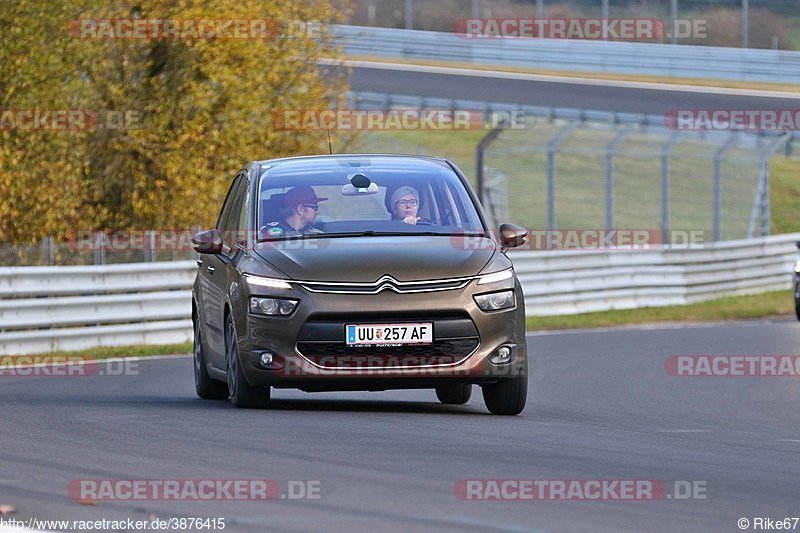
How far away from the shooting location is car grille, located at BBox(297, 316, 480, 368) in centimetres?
977

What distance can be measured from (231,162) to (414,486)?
60.0 ft

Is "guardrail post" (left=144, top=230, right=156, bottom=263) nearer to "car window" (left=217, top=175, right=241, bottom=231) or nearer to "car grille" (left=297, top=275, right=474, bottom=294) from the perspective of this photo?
"car window" (left=217, top=175, right=241, bottom=231)

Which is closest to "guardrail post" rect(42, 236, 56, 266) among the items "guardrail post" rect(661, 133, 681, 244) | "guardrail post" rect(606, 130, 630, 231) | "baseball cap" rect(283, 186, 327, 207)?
"baseball cap" rect(283, 186, 327, 207)

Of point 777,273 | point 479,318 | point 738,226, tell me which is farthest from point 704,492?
point 738,226

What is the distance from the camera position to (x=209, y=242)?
1110cm

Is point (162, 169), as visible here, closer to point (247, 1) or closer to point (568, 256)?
point (247, 1)

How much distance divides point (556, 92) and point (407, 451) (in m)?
34.9

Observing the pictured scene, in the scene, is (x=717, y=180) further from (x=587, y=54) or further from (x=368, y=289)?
(x=368, y=289)

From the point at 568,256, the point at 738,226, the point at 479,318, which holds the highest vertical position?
the point at 479,318

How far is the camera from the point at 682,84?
144ft

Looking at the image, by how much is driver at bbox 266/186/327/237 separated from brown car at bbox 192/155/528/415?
0.03ft

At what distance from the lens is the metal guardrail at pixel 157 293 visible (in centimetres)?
1834

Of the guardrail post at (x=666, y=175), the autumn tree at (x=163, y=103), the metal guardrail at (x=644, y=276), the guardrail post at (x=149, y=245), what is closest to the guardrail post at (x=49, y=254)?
the guardrail post at (x=149, y=245)

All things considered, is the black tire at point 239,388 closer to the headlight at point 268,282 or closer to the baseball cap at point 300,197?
the headlight at point 268,282
